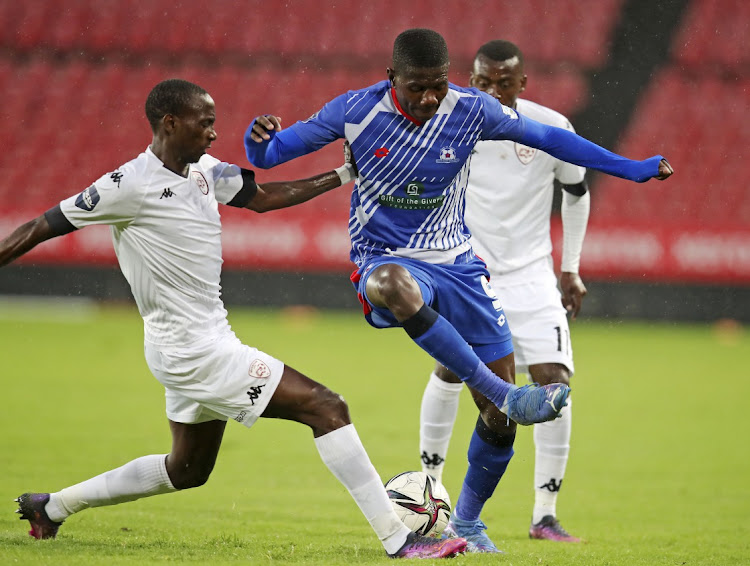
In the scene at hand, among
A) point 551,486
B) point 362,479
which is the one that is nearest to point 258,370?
point 362,479

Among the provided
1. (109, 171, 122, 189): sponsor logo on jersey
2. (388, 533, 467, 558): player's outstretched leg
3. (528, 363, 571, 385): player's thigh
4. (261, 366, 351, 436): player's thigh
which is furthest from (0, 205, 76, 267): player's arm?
(528, 363, 571, 385): player's thigh

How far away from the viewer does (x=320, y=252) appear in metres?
16.2

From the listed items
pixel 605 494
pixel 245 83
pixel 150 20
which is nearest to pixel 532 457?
pixel 605 494

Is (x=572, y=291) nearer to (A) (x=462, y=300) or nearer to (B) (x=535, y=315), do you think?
(B) (x=535, y=315)

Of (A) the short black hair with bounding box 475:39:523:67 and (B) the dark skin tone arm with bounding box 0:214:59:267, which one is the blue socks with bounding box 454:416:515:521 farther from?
(B) the dark skin tone arm with bounding box 0:214:59:267

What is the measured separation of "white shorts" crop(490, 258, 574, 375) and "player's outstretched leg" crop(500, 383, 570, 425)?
4.58 ft

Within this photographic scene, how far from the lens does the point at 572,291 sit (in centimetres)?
633

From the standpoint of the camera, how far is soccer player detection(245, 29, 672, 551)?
455cm

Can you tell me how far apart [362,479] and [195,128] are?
164cm

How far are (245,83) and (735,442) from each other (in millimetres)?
13022

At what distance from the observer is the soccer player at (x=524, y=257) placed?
587 cm

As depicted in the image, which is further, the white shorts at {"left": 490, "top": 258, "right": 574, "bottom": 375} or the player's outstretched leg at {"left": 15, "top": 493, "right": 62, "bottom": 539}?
the white shorts at {"left": 490, "top": 258, "right": 574, "bottom": 375}

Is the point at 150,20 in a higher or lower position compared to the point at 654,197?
higher

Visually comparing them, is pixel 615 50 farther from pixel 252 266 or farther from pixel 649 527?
pixel 649 527
